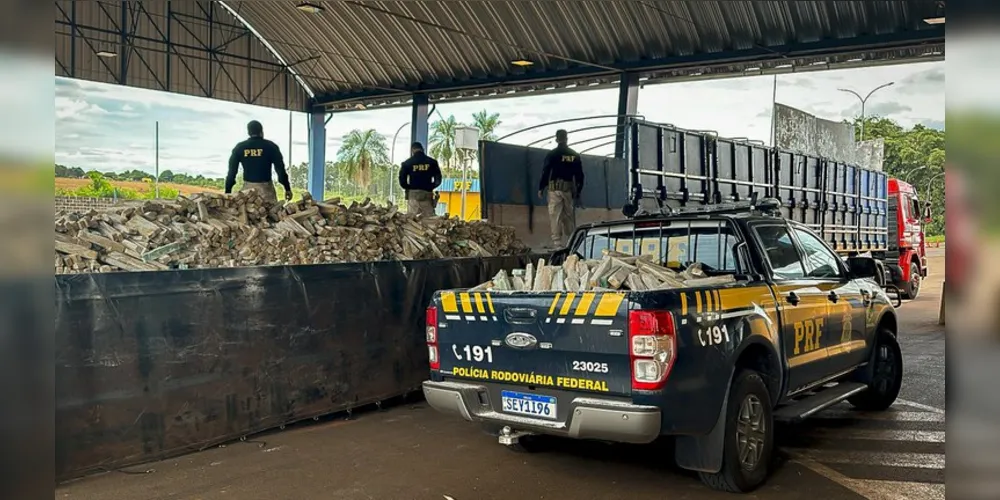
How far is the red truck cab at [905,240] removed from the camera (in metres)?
19.1

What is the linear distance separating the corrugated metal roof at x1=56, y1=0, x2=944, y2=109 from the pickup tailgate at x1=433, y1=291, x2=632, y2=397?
13.5 metres

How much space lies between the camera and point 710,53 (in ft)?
63.6

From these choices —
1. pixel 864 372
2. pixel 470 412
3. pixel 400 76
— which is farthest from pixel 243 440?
pixel 400 76

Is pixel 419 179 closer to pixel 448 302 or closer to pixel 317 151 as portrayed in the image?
pixel 448 302

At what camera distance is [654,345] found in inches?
177

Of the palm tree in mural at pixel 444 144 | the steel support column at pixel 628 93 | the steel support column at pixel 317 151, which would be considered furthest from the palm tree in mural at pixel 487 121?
the steel support column at pixel 628 93

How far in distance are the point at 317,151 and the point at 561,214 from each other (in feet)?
62.0

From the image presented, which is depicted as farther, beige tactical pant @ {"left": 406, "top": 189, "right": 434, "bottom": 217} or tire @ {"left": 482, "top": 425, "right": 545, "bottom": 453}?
beige tactical pant @ {"left": 406, "top": 189, "right": 434, "bottom": 217}

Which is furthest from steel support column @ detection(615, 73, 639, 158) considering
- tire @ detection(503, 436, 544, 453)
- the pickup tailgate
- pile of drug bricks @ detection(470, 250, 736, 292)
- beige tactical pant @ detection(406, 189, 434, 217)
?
the pickup tailgate

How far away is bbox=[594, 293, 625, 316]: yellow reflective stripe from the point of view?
15.2 feet

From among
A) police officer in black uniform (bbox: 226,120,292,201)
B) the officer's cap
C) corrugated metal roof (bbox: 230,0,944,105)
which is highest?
corrugated metal roof (bbox: 230,0,944,105)

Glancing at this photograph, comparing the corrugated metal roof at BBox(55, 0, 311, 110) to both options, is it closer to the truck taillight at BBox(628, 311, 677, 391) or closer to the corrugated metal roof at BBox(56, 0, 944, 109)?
the corrugated metal roof at BBox(56, 0, 944, 109)

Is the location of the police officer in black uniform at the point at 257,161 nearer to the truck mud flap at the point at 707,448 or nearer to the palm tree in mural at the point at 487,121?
the truck mud flap at the point at 707,448

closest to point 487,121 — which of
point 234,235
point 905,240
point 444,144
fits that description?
point 444,144
